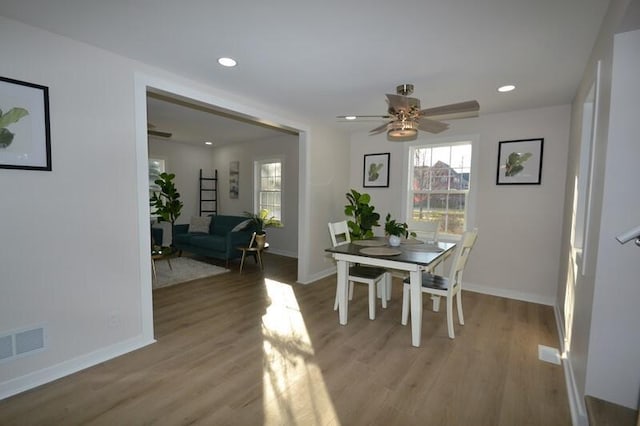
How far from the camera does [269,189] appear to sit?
21.8 ft

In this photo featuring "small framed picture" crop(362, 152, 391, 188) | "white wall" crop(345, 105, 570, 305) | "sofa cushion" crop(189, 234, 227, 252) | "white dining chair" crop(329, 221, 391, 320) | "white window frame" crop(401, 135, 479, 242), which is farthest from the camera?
"sofa cushion" crop(189, 234, 227, 252)

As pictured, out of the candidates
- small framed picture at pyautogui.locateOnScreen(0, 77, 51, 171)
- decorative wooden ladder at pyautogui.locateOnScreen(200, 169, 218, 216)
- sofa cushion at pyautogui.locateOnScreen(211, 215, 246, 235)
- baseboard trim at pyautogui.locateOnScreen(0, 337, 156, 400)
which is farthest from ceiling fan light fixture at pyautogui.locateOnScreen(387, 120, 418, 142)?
decorative wooden ladder at pyautogui.locateOnScreen(200, 169, 218, 216)

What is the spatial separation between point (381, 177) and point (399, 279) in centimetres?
167

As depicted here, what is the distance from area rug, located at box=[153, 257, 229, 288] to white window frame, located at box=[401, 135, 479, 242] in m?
3.20

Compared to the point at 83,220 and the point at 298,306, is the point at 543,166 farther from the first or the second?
the point at 83,220

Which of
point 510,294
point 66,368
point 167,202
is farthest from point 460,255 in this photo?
point 167,202

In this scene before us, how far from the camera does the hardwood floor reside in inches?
68.4

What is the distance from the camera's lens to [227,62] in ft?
7.85

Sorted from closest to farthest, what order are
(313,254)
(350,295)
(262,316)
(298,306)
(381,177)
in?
1. (262,316)
2. (298,306)
3. (350,295)
4. (313,254)
5. (381,177)

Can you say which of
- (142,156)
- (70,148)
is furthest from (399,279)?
(70,148)

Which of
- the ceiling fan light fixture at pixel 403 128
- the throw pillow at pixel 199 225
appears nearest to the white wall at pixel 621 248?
the ceiling fan light fixture at pixel 403 128

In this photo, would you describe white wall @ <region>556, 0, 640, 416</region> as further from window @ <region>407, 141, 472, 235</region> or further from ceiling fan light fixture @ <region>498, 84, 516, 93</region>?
window @ <region>407, 141, 472, 235</region>

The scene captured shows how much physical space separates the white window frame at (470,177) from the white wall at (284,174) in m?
1.99

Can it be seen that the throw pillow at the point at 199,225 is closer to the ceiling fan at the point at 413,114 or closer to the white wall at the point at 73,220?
the white wall at the point at 73,220
